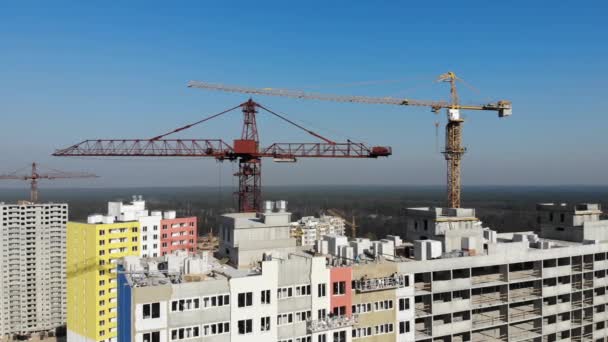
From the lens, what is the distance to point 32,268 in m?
115

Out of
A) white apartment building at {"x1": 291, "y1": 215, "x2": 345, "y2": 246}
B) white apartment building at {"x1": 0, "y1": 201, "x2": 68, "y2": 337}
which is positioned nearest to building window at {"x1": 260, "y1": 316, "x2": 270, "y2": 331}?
white apartment building at {"x1": 0, "y1": 201, "x2": 68, "y2": 337}

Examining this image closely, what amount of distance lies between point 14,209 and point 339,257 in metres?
98.4

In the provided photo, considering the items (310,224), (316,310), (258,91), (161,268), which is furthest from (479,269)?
(310,224)

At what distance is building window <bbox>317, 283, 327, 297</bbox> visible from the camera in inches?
1490

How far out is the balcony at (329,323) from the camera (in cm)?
3731

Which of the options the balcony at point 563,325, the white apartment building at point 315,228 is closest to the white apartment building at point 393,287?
the balcony at point 563,325

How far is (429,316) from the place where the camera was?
42812mm

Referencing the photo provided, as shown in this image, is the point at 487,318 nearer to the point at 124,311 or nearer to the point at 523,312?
the point at 523,312

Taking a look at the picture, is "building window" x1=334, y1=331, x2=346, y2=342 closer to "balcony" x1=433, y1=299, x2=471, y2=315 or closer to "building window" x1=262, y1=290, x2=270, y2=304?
"building window" x1=262, y1=290, x2=270, y2=304

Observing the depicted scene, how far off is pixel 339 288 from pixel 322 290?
57.0 inches

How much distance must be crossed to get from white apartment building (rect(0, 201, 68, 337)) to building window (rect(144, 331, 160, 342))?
320ft

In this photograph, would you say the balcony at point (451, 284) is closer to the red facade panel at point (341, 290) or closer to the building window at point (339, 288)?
the red facade panel at point (341, 290)

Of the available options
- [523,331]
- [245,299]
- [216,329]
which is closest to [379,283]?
[245,299]

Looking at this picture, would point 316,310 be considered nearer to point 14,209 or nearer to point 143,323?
point 143,323
